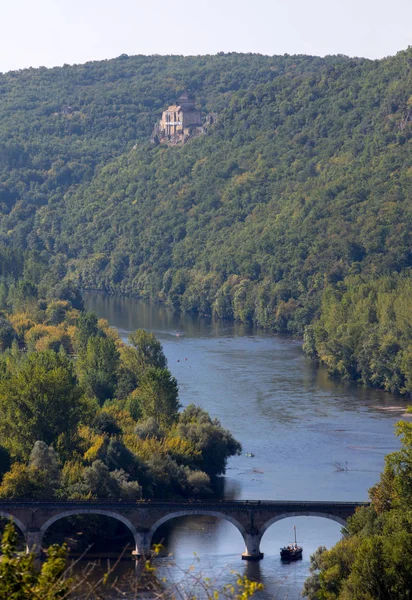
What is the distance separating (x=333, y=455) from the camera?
73188 millimetres

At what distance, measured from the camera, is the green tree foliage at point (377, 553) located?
43688mm

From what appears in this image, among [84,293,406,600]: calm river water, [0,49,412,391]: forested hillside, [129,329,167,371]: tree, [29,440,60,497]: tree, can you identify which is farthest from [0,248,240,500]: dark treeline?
[0,49,412,391]: forested hillside

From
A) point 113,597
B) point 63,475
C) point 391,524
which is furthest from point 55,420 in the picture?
point 391,524

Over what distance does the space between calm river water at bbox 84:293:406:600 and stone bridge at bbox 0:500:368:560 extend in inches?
37.9

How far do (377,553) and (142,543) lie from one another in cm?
1535

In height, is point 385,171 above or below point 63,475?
above

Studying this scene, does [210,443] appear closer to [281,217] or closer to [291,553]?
[291,553]

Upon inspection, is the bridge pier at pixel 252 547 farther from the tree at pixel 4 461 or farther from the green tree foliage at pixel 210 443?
the tree at pixel 4 461

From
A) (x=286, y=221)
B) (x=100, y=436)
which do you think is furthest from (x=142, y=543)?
(x=286, y=221)

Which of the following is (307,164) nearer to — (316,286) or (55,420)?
(316,286)

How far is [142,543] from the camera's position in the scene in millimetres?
57500

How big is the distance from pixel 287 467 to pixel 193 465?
5932mm

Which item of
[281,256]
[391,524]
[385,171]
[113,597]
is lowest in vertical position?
[113,597]

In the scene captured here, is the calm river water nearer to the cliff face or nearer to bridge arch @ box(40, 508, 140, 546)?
bridge arch @ box(40, 508, 140, 546)
